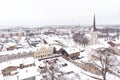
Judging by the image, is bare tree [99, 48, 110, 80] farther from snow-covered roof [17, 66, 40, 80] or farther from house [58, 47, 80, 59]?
house [58, 47, 80, 59]

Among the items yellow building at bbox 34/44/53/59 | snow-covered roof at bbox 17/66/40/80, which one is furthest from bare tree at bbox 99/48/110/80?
yellow building at bbox 34/44/53/59

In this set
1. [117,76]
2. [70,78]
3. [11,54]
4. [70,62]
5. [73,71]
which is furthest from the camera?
[11,54]

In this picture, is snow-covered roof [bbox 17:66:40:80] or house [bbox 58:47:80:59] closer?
snow-covered roof [bbox 17:66:40:80]

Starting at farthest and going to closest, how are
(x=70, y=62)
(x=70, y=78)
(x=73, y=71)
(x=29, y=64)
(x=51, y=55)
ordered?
(x=51, y=55) → (x=70, y=62) → (x=29, y=64) → (x=73, y=71) → (x=70, y=78)

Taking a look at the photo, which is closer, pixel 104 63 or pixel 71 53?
pixel 104 63

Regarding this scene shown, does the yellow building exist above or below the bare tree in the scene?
below

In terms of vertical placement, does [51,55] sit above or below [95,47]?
below

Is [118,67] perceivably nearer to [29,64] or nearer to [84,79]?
[84,79]

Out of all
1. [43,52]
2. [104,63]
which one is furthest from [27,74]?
[43,52]

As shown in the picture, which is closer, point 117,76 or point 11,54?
point 117,76

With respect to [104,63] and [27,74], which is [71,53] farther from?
[27,74]

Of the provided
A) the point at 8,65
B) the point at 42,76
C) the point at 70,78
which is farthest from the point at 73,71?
the point at 8,65
